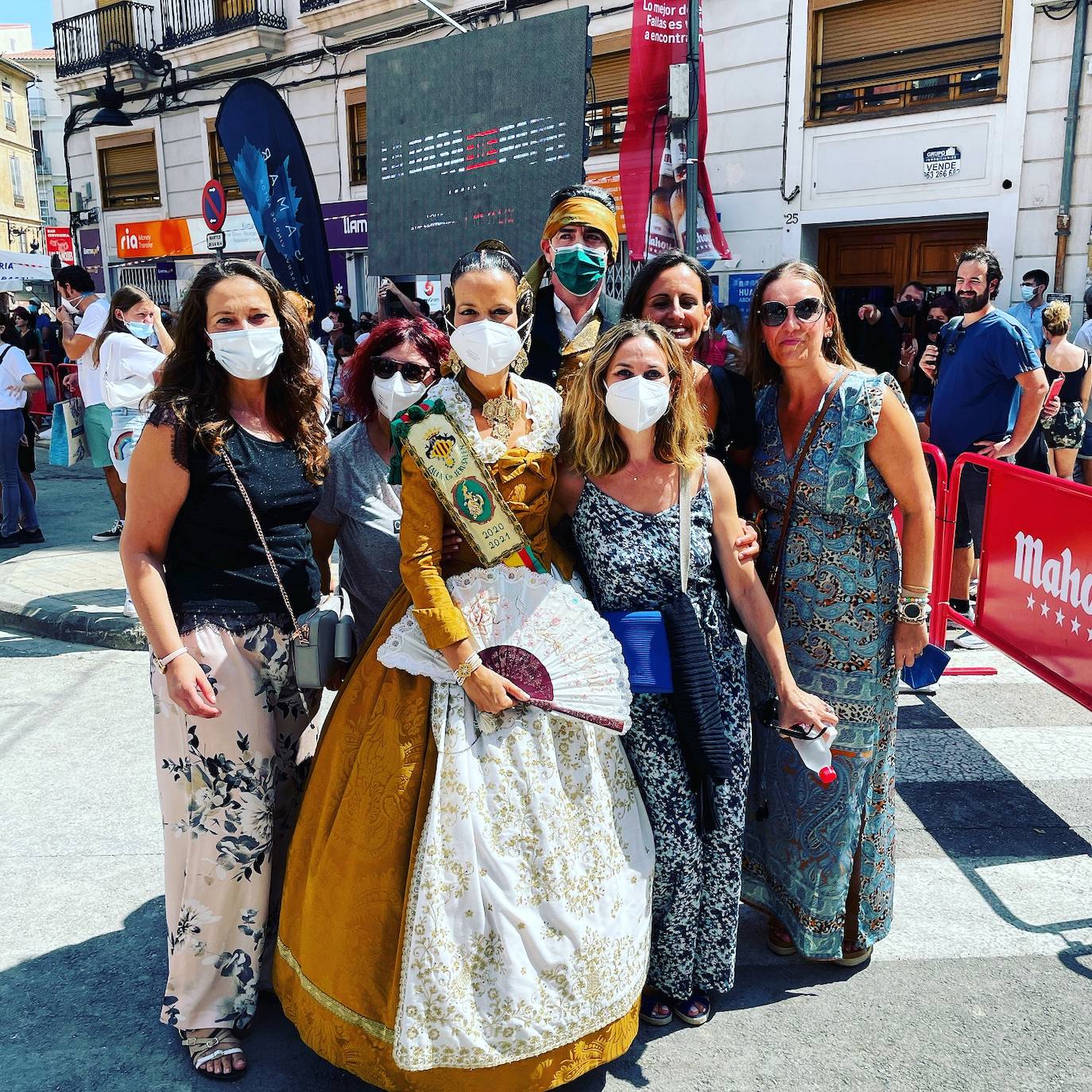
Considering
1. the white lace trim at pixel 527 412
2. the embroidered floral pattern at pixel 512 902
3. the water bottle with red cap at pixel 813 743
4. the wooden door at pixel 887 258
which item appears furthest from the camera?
the wooden door at pixel 887 258

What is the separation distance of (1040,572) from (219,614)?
3.14 meters

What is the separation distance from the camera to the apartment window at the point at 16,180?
53000 mm

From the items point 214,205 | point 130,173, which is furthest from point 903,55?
point 130,173

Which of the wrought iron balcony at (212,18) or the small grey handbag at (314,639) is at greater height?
the wrought iron balcony at (212,18)

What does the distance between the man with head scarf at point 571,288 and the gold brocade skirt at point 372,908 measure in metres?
1.22

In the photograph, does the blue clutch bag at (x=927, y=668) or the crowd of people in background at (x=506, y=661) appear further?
the blue clutch bag at (x=927, y=668)

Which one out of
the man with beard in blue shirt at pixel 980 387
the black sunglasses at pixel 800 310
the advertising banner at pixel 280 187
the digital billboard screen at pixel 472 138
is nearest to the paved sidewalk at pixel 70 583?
the advertising banner at pixel 280 187

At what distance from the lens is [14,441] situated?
8.13m

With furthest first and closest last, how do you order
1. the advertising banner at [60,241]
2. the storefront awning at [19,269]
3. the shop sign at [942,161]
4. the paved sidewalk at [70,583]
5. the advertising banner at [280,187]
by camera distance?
the advertising banner at [60,241], the storefront awning at [19,269], the shop sign at [942,161], the paved sidewalk at [70,583], the advertising banner at [280,187]

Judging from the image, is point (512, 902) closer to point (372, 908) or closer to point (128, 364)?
point (372, 908)

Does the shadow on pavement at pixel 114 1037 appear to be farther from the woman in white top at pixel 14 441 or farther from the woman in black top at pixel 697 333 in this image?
the woman in white top at pixel 14 441

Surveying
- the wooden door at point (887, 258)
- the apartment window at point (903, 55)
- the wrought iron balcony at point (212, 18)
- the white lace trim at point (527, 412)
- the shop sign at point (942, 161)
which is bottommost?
the white lace trim at point (527, 412)

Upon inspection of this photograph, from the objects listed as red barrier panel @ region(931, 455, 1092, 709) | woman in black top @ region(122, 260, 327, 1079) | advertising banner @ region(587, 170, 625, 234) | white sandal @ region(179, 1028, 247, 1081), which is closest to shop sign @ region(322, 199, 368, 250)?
advertising banner @ region(587, 170, 625, 234)

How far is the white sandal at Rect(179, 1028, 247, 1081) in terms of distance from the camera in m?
2.49
